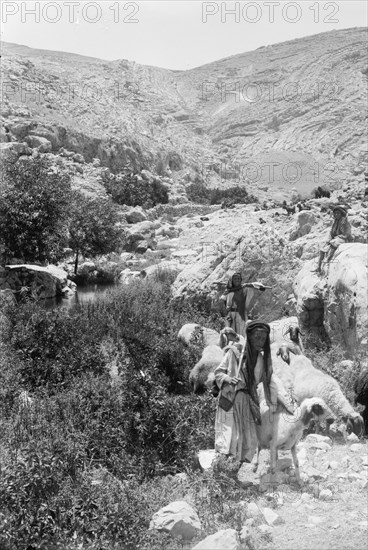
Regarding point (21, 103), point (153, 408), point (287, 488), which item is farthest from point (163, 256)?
point (21, 103)

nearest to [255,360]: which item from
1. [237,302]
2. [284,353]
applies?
[284,353]

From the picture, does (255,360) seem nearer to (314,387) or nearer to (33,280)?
(314,387)

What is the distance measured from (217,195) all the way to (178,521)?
156ft

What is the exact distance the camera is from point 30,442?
7.04 metres

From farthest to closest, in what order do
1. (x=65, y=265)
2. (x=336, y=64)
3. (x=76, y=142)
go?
1. (x=336, y=64)
2. (x=76, y=142)
3. (x=65, y=265)

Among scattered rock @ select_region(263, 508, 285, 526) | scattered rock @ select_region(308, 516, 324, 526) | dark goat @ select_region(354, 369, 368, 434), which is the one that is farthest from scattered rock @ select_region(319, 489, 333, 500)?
dark goat @ select_region(354, 369, 368, 434)

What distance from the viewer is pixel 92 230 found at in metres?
28.5

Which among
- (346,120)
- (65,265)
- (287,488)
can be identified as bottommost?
(65,265)

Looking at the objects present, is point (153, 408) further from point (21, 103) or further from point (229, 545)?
point (21, 103)

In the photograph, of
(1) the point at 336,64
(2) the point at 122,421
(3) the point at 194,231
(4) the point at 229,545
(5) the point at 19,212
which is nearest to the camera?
(4) the point at 229,545

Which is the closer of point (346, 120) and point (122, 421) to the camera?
point (122, 421)

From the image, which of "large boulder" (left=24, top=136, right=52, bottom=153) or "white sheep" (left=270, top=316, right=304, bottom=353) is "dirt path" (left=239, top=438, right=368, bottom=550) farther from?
"large boulder" (left=24, top=136, right=52, bottom=153)

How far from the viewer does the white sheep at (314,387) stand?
8.38m

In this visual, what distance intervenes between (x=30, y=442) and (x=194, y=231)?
27.4 m
